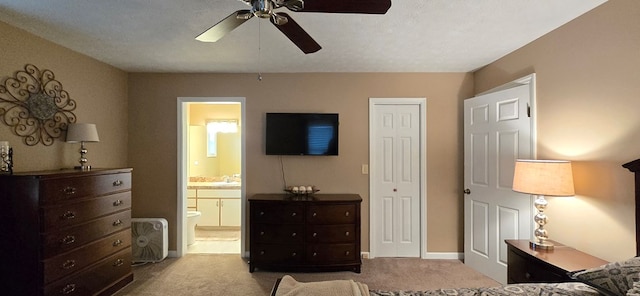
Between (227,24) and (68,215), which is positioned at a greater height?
(227,24)

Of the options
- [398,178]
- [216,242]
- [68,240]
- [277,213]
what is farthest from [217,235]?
[398,178]

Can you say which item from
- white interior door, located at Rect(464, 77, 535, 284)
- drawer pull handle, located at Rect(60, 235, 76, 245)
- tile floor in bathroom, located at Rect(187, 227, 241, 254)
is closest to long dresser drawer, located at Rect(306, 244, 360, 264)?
tile floor in bathroom, located at Rect(187, 227, 241, 254)

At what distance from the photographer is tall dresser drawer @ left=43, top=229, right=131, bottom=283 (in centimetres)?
200

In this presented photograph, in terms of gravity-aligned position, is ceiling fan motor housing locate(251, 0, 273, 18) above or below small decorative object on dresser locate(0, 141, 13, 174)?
above

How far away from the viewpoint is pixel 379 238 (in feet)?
11.3

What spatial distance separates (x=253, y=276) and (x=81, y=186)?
1.82 metres

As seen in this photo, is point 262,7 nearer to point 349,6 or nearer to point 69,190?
point 349,6

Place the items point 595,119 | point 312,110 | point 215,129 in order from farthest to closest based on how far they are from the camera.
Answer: point 215,129
point 312,110
point 595,119

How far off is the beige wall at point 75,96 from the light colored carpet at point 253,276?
55.8 inches

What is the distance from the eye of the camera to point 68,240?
83.4 inches

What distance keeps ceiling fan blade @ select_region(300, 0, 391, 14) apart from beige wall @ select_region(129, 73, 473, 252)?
2038 millimetres

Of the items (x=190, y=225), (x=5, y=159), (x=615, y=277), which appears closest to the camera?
(x=615, y=277)

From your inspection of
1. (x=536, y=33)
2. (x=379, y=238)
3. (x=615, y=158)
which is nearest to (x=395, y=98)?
(x=536, y=33)

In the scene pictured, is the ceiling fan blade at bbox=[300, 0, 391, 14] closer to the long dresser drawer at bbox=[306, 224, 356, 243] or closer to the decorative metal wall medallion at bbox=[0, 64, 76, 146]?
the long dresser drawer at bbox=[306, 224, 356, 243]
